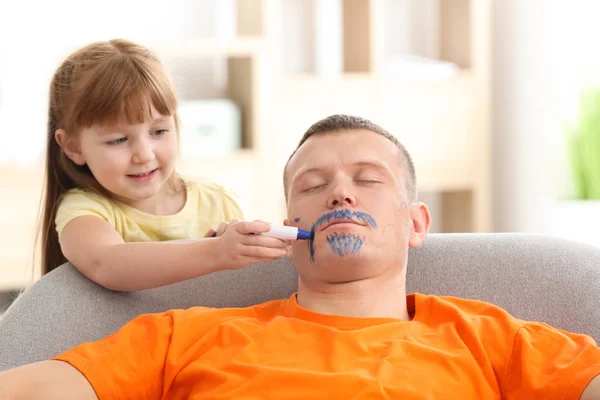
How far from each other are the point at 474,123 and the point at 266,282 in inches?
99.6

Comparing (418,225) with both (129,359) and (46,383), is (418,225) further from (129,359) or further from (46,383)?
(46,383)

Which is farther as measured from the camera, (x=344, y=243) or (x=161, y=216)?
(x=161, y=216)

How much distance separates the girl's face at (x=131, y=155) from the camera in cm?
175

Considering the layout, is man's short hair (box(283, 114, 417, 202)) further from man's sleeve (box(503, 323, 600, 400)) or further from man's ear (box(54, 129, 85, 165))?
man's ear (box(54, 129, 85, 165))

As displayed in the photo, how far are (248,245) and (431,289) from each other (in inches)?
16.7

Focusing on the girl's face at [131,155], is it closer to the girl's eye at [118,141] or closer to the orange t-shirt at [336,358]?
the girl's eye at [118,141]

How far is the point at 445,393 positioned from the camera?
1.29 metres

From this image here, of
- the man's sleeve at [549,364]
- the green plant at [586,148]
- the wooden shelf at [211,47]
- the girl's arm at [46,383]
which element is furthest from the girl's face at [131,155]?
the green plant at [586,148]

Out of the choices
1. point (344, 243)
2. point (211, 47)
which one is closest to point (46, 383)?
point (344, 243)

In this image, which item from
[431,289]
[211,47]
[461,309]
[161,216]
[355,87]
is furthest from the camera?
[355,87]

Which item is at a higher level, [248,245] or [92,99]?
[92,99]

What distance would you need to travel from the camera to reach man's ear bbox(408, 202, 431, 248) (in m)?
1.54

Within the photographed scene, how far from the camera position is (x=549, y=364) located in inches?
50.6

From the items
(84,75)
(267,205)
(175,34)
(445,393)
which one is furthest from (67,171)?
(175,34)
